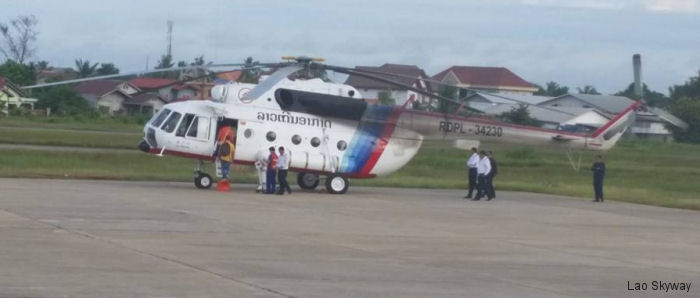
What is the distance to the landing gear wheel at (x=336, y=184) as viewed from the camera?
102ft

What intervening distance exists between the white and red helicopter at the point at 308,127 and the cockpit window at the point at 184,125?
0.03 metres

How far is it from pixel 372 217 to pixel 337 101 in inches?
280

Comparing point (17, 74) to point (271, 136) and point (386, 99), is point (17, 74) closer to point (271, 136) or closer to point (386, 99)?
point (386, 99)

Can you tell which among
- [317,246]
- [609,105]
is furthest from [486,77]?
[317,246]

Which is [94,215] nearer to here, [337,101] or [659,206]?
[337,101]

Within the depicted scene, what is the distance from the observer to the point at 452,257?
56.5 ft

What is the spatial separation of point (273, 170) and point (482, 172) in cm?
567

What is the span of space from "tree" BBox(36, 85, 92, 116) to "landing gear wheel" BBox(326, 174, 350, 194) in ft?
235

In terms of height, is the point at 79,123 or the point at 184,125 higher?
the point at 79,123

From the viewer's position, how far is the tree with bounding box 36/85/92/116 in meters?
101

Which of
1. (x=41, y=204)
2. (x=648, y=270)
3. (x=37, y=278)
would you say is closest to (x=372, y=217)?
(x=41, y=204)

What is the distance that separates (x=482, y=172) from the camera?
31.0 metres

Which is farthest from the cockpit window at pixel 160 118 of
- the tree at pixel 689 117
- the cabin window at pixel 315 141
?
the tree at pixel 689 117

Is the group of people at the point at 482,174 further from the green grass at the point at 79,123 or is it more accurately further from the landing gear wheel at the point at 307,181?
the green grass at the point at 79,123
